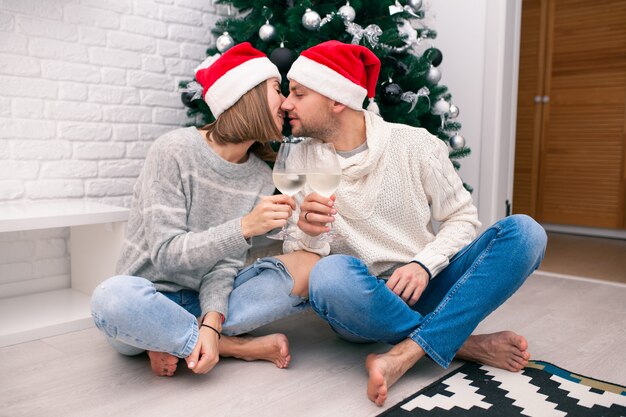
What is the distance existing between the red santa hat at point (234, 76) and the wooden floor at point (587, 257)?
1962 millimetres

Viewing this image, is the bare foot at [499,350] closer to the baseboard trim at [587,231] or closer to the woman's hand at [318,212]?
the woman's hand at [318,212]

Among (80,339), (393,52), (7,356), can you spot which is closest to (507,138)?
(393,52)

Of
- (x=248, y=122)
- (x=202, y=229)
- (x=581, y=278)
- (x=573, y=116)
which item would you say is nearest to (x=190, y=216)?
(x=202, y=229)

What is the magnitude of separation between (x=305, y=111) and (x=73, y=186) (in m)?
1.13

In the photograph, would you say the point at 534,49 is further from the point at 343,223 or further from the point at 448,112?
the point at 343,223

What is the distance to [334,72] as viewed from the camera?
1544 millimetres

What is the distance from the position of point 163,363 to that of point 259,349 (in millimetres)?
247

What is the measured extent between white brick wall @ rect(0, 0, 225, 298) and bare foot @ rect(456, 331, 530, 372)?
1.53 meters

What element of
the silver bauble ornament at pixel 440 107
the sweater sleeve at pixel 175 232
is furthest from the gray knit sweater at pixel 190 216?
the silver bauble ornament at pixel 440 107

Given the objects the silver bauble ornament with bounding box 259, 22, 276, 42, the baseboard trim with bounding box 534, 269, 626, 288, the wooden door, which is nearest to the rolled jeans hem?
the silver bauble ornament with bounding box 259, 22, 276, 42

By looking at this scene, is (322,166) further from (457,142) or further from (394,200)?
(457,142)

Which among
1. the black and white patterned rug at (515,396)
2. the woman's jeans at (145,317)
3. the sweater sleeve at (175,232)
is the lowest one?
the black and white patterned rug at (515,396)

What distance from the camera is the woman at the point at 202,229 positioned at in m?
1.30

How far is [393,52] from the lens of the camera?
7.32ft
